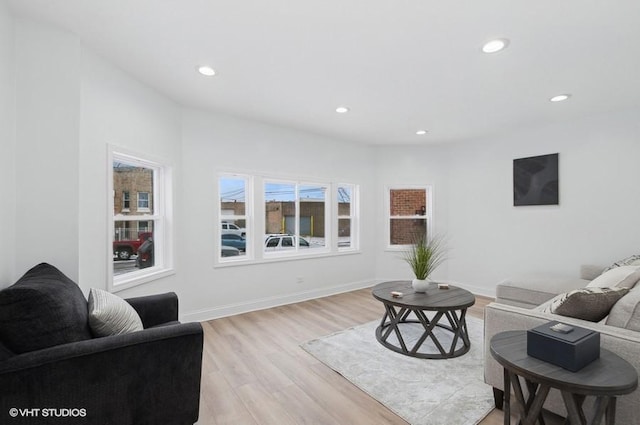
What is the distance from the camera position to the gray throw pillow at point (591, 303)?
68.8 inches

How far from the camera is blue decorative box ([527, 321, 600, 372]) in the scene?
4.39 ft

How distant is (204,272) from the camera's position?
12.5 feet

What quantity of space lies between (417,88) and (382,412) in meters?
2.87

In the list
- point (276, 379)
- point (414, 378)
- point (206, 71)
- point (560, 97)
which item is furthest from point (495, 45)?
point (276, 379)

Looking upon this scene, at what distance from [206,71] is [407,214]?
4.16m

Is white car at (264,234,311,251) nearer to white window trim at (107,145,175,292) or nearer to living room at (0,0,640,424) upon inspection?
living room at (0,0,640,424)

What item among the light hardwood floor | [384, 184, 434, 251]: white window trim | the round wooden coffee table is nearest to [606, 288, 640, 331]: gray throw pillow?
the light hardwood floor

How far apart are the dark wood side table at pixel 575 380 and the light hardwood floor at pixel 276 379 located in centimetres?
68

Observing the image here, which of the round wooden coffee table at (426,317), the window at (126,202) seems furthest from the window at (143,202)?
the round wooden coffee table at (426,317)

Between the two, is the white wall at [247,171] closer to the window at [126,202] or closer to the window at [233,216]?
the window at [233,216]

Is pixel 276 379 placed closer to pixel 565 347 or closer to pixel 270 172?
pixel 565 347

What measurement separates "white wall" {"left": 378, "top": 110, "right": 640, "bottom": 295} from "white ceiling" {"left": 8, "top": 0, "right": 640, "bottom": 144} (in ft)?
1.64

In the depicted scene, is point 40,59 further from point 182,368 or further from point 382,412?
point 382,412

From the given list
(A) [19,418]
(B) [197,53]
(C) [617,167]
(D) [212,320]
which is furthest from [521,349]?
(C) [617,167]
